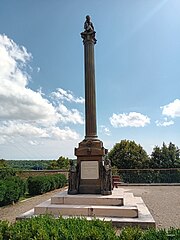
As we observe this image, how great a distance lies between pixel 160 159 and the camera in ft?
124

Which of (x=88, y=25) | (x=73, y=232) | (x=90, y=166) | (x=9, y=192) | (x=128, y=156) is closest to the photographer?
(x=73, y=232)

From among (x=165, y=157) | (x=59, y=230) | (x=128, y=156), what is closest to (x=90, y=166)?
(x=59, y=230)

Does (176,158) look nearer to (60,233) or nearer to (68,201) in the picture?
(68,201)

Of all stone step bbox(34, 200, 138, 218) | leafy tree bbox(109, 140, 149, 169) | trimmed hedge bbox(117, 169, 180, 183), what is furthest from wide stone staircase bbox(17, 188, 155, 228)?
leafy tree bbox(109, 140, 149, 169)

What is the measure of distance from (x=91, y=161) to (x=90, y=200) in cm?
154

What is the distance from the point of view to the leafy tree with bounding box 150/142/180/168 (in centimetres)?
3734

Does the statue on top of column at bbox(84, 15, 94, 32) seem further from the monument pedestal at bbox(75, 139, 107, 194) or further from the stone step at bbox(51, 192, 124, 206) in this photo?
the stone step at bbox(51, 192, 124, 206)

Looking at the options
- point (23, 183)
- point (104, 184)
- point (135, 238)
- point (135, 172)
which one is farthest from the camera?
point (135, 172)

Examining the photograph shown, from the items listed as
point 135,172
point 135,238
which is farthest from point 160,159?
point 135,238

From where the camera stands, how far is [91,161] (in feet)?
31.1

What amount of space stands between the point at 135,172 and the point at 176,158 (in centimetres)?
1963

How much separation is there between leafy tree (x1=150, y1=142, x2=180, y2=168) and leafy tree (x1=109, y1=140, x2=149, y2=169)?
153cm

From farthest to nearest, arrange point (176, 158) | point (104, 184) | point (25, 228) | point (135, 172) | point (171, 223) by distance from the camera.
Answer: point (176, 158), point (135, 172), point (104, 184), point (171, 223), point (25, 228)

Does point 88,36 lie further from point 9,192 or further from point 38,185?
point 38,185
